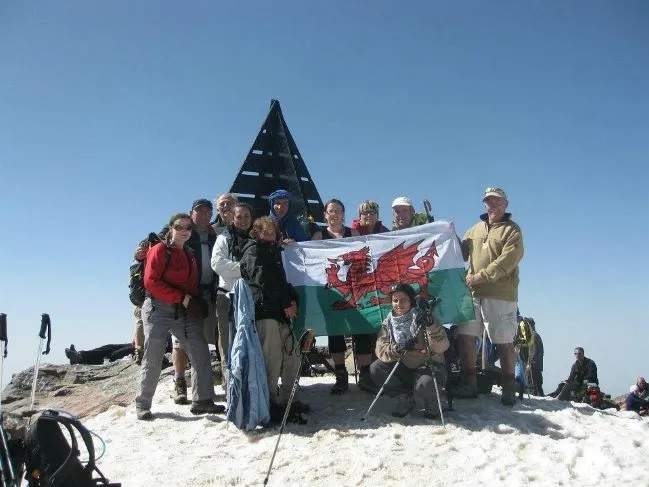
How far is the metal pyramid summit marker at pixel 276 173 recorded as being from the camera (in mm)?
9227

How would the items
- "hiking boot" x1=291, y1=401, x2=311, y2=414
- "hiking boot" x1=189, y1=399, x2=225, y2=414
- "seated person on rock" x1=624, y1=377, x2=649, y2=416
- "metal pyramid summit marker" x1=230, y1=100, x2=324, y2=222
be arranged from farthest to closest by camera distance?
"seated person on rock" x1=624, y1=377, x2=649, y2=416 → "metal pyramid summit marker" x1=230, y1=100, x2=324, y2=222 → "hiking boot" x1=189, y1=399, x2=225, y2=414 → "hiking boot" x1=291, y1=401, x2=311, y2=414

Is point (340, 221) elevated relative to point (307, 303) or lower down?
elevated

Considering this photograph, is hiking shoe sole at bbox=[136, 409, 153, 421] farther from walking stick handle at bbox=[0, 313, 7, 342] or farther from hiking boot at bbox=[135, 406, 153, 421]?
walking stick handle at bbox=[0, 313, 7, 342]

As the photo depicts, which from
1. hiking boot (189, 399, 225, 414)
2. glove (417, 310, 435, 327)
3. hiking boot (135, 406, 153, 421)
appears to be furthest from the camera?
hiking boot (189, 399, 225, 414)

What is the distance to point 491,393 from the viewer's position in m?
7.30

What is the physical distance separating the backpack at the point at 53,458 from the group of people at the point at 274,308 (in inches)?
107

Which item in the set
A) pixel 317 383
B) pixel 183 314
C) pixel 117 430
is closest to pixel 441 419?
pixel 317 383

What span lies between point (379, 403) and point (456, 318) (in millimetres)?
1563

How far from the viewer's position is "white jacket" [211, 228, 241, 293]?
20.8ft

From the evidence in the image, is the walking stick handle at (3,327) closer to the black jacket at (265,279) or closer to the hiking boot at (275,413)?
the black jacket at (265,279)

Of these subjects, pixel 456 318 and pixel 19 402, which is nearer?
pixel 456 318

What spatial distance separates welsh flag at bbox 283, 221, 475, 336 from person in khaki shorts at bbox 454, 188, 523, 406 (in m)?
0.21

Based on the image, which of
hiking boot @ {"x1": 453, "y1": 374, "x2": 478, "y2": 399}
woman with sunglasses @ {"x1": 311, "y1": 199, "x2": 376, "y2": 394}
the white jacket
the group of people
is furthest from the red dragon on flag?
the white jacket

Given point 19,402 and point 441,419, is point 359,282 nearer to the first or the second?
point 441,419
